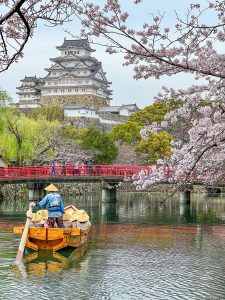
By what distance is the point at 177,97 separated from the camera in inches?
388

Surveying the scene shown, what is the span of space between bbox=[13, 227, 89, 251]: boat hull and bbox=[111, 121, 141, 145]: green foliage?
3674cm

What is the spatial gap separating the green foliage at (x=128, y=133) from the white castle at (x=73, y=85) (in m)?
17.7

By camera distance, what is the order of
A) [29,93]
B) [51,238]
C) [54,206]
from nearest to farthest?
[51,238], [54,206], [29,93]

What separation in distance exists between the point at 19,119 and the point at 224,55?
33.1 metres

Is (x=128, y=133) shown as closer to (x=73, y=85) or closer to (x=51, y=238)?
(x=73, y=85)

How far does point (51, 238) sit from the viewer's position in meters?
14.7

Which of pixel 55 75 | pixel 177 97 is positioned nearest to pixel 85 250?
pixel 177 97

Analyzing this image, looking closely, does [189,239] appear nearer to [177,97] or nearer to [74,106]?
[177,97]

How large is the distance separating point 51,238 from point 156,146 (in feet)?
107

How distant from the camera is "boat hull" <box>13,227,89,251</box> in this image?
14.6 m

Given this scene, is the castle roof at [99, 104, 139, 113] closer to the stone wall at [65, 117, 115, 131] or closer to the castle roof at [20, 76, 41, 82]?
the stone wall at [65, 117, 115, 131]

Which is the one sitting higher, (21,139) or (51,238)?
(21,139)

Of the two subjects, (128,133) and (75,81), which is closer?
(128,133)

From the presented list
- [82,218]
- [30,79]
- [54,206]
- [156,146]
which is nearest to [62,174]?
[156,146]
